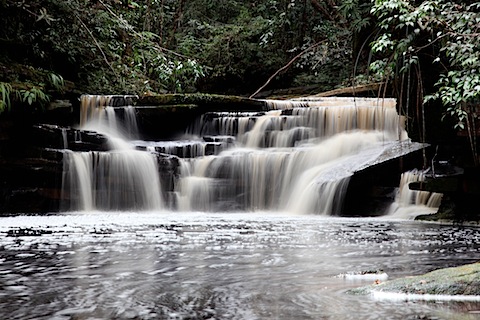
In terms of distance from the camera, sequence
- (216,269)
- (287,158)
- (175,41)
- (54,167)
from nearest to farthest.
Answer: (216,269) < (54,167) < (287,158) < (175,41)

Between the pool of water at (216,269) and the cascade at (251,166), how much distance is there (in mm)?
3851

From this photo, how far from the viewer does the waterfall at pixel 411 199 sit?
10633 millimetres

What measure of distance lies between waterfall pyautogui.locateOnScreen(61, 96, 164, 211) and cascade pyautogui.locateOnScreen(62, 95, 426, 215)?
0.02 m

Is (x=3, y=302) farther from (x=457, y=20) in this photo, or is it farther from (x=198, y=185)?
(x=198, y=185)

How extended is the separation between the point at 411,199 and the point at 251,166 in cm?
331

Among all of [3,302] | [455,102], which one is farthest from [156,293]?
[455,102]

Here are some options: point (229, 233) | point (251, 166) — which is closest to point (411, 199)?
point (251, 166)

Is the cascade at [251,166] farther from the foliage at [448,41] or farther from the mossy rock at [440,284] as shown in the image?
the mossy rock at [440,284]

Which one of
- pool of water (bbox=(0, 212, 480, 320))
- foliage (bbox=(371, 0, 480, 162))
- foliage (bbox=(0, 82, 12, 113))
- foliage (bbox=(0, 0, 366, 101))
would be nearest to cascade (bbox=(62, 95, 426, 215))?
foliage (bbox=(0, 82, 12, 113))

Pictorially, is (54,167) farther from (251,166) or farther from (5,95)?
(251,166)

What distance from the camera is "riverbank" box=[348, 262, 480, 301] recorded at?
2865mm

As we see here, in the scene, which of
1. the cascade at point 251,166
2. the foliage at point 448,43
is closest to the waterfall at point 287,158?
the cascade at point 251,166

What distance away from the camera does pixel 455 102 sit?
7.73 m

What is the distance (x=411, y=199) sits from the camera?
1085 centimetres
